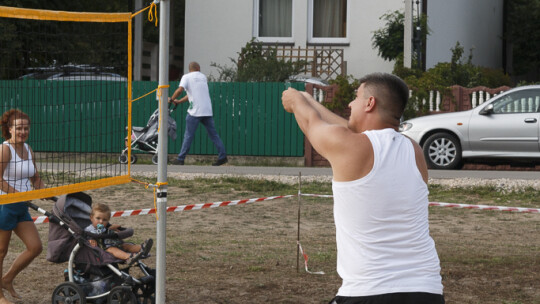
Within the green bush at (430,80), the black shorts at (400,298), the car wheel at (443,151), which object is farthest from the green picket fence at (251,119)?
the black shorts at (400,298)

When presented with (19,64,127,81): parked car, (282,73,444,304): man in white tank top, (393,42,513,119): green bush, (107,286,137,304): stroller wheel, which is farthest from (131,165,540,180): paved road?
(282,73,444,304): man in white tank top

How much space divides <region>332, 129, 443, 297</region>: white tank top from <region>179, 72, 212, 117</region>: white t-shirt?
14043mm

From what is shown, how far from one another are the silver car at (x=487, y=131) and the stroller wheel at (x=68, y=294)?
37.4 feet

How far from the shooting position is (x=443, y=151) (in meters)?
18.0

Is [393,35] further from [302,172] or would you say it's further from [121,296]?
[121,296]

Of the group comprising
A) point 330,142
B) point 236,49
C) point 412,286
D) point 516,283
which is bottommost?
point 516,283

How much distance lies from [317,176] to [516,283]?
818 centimetres

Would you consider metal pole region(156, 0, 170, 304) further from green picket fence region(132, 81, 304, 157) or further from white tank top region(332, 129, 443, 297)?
green picket fence region(132, 81, 304, 157)

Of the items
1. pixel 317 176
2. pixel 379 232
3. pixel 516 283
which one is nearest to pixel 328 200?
pixel 317 176

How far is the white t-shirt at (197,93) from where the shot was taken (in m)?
17.8

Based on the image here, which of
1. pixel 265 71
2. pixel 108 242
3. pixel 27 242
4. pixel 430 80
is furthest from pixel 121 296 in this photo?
pixel 265 71

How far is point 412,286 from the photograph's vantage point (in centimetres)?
374

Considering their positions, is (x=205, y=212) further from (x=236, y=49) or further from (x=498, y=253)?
(x=236, y=49)

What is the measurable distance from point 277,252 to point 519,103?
8.86 metres
